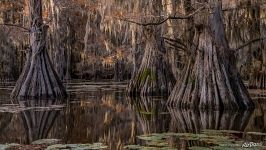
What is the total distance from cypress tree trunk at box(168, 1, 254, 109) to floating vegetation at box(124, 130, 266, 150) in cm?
A: 381

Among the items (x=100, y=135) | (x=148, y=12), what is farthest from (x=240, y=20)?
(x=100, y=135)

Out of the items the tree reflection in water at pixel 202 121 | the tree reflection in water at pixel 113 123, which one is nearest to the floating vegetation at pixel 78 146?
the tree reflection in water at pixel 113 123

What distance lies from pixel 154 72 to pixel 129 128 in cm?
900

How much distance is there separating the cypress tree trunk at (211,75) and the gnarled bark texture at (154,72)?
515 cm

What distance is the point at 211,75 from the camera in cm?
1241

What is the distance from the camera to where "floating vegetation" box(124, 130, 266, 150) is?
272 inches

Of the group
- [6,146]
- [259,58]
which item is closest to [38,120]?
[6,146]

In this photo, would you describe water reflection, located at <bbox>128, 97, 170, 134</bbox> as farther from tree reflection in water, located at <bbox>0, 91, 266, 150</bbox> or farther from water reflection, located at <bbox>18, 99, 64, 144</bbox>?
water reflection, located at <bbox>18, 99, 64, 144</bbox>

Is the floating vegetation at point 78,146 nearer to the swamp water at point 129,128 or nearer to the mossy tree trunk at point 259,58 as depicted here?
the swamp water at point 129,128

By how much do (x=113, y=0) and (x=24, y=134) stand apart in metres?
11.1

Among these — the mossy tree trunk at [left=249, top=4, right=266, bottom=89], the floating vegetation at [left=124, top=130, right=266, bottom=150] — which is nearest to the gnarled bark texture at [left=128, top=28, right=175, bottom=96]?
the mossy tree trunk at [left=249, top=4, right=266, bottom=89]

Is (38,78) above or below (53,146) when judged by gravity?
above

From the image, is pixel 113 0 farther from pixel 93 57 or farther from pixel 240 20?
pixel 93 57

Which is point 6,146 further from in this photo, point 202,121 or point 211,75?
point 211,75
